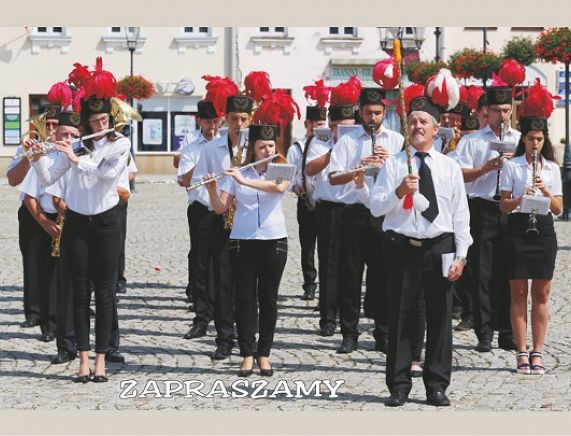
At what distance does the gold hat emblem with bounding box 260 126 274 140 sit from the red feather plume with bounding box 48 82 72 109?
1.96 meters

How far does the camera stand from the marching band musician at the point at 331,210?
12.1 m

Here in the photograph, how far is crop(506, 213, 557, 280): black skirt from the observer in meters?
10.4

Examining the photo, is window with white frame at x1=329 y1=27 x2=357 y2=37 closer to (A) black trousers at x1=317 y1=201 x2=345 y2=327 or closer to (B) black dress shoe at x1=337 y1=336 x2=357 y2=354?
(A) black trousers at x1=317 y1=201 x2=345 y2=327

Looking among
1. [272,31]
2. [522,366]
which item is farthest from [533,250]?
[272,31]

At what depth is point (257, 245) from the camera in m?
10.2

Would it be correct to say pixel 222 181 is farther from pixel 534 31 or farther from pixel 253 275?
pixel 534 31

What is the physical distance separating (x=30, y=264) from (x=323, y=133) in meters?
2.95

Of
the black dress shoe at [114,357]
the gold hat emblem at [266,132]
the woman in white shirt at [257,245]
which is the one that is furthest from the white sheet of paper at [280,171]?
the black dress shoe at [114,357]

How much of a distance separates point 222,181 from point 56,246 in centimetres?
215

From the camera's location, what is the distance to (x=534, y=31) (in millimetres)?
43312

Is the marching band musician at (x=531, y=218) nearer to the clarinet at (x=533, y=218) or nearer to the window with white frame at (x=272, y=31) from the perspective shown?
the clarinet at (x=533, y=218)

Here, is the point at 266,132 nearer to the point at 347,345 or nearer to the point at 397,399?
the point at 347,345

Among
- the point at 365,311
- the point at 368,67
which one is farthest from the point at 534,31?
the point at 365,311

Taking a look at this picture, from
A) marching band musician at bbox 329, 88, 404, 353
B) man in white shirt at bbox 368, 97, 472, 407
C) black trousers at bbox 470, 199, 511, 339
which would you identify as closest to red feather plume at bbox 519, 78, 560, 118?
marching band musician at bbox 329, 88, 404, 353
